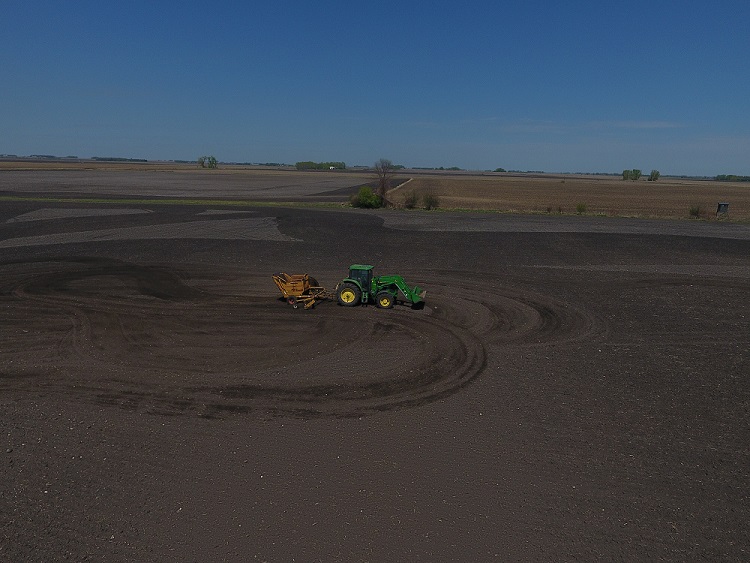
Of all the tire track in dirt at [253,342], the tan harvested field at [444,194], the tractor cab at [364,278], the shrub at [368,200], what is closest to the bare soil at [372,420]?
the tire track in dirt at [253,342]

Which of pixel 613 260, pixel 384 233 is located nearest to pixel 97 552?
pixel 613 260

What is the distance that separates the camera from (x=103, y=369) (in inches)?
460

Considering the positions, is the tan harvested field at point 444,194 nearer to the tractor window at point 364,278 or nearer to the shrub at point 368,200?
the shrub at point 368,200

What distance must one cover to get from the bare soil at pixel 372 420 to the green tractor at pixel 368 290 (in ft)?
1.76

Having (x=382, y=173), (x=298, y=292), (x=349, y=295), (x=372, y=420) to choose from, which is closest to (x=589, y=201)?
(x=382, y=173)

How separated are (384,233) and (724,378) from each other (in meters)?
24.2

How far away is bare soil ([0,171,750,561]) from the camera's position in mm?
6816

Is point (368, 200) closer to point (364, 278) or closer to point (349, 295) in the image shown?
point (364, 278)

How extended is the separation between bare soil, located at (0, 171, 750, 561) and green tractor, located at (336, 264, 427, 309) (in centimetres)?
54

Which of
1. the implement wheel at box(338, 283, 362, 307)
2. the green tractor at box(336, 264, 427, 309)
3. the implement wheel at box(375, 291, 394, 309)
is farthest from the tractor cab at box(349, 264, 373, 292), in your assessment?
the implement wheel at box(375, 291, 394, 309)

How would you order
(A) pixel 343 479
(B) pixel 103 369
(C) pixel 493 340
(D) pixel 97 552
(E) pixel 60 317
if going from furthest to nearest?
(E) pixel 60 317
(C) pixel 493 340
(B) pixel 103 369
(A) pixel 343 479
(D) pixel 97 552

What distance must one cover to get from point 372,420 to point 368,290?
26.2 feet

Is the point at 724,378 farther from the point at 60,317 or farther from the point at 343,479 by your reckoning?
the point at 60,317

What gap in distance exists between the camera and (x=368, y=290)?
17.2 metres
